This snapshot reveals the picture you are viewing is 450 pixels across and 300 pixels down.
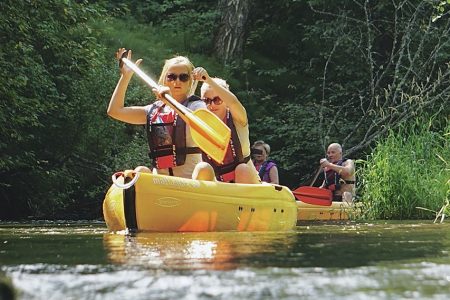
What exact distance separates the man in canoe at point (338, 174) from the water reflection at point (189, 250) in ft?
19.0

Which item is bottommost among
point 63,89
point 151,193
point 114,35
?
point 151,193

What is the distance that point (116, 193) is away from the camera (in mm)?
5723

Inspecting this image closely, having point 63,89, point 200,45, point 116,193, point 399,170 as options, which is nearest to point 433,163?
point 399,170

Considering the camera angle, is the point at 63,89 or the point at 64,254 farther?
the point at 63,89

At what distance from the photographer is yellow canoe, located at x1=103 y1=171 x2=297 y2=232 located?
5.49m

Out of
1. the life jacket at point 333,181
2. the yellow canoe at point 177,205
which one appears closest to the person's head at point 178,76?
the yellow canoe at point 177,205

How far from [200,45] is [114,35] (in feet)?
6.63

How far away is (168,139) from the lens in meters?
6.02

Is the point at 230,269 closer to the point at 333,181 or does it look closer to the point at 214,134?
the point at 214,134

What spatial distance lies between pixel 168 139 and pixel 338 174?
5224 mm

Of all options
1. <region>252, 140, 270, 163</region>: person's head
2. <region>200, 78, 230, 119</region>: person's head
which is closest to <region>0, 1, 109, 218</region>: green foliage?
<region>252, 140, 270, 163</region>: person's head

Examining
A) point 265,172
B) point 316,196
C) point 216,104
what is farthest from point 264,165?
point 216,104

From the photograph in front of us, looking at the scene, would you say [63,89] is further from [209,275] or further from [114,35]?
[209,275]

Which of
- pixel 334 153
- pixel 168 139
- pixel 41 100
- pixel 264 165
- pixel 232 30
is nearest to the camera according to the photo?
pixel 168 139
